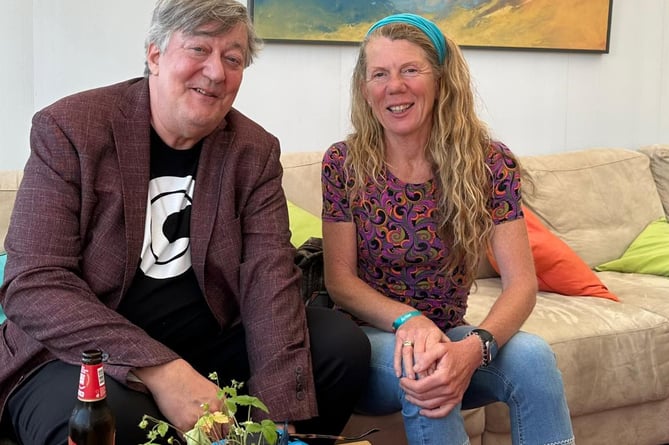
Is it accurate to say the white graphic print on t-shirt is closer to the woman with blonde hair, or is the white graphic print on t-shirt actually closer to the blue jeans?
the woman with blonde hair

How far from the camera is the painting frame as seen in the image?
9.37ft

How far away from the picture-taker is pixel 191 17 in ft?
5.49

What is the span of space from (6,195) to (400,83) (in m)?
1.05

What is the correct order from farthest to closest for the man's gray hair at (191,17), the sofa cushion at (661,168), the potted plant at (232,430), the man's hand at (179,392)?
1. the sofa cushion at (661,168)
2. the man's gray hair at (191,17)
3. the man's hand at (179,392)
4. the potted plant at (232,430)

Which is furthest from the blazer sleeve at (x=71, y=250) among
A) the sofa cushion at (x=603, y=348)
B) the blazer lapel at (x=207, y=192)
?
the sofa cushion at (x=603, y=348)

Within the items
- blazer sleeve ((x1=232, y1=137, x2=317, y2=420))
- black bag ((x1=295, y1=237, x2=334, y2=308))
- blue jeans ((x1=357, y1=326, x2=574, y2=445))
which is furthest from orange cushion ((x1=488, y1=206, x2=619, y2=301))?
blazer sleeve ((x1=232, y1=137, x2=317, y2=420))

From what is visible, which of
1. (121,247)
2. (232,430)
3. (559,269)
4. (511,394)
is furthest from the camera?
(559,269)

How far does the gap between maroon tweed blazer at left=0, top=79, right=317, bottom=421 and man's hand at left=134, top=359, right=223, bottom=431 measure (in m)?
0.03

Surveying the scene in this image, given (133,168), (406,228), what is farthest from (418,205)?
(133,168)

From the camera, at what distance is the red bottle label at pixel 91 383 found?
123cm

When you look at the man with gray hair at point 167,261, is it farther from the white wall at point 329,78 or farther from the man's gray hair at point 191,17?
the white wall at point 329,78

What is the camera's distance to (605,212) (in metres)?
3.14

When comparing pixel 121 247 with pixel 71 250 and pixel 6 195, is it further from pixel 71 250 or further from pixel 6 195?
pixel 6 195

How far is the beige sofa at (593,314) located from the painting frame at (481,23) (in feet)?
1.46
